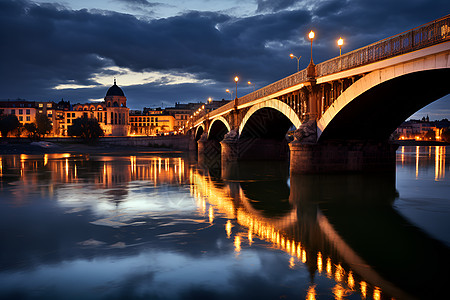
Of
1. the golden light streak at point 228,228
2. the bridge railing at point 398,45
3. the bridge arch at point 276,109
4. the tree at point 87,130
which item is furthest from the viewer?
the tree at point 87,130

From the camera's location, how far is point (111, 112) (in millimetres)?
147750

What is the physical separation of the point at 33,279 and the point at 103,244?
2.45m

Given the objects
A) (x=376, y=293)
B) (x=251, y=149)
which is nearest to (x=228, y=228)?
(x=376, y=293)

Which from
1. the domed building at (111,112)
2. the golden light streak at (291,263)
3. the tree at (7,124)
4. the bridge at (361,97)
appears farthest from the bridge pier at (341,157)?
the domed building at (111,112)

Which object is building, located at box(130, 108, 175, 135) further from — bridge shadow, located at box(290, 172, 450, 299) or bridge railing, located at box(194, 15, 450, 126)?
bridge shadow, located at box(290, 172, 450, 299)

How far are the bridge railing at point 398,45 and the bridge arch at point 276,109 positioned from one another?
18.5 feet

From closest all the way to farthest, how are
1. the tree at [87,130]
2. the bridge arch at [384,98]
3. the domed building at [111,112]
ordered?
the bridge arch at [384,98], the tree at [87,130], the domed building at [111,112]

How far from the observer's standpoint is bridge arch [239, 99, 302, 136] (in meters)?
29.0

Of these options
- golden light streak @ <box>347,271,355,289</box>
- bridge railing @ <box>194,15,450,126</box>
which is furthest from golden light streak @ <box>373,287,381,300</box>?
bridge railing @ <box>194,15,450,126</box>

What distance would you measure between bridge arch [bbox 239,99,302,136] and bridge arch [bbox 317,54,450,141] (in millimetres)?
3337

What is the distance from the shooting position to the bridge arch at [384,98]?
55.5ft

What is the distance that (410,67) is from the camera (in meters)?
16.6

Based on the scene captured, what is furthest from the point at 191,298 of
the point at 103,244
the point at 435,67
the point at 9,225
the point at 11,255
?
the point at 435,67

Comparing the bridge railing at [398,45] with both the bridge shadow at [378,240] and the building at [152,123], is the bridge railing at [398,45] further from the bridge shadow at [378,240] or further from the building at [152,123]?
the building at [152,123]
